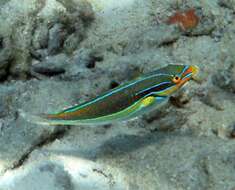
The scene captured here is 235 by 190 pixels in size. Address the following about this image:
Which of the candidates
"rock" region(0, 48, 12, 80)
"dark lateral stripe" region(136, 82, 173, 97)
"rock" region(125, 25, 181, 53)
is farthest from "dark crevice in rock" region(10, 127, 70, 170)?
"rock" region(125, 25, 181, 53)

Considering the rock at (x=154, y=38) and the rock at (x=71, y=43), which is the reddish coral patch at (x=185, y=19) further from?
the rock at (x=71, y=43)

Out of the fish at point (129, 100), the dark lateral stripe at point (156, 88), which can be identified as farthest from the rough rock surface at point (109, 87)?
the dark lateral stripe at point (156, 88)

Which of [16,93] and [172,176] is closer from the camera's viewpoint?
[172,176]

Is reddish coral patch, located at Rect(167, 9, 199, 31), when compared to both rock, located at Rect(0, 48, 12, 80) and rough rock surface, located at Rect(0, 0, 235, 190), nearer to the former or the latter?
rough rock surface, located at Rect(0, 0, 235, 190)

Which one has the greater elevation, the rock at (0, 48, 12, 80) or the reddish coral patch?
the reddish coral patch

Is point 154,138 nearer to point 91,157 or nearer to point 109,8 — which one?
point 91,157

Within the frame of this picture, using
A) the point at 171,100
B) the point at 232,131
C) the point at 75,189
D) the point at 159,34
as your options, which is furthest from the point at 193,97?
the point at 75,189

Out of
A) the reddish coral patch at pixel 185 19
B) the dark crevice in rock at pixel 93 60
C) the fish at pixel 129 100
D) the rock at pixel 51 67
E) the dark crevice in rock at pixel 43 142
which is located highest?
the fish at pixel 129 100
